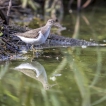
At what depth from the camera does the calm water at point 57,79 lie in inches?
199

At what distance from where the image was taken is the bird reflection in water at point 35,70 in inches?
230

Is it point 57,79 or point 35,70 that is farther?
point 35,70

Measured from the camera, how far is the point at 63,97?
515 cm

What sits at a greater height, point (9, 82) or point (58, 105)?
point (9, 82)

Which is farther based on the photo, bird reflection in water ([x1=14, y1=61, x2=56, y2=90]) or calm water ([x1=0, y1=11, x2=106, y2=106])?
bird reflection in water ([x1=14, y1=61, x2=56, y2=90])

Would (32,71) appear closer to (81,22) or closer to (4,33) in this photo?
(4,33)

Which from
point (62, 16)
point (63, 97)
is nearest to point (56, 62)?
point (63, 97)

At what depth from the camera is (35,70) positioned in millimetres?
6371

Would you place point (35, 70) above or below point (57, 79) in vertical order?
above

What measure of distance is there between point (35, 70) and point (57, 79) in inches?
25.0

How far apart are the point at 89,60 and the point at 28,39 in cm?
111

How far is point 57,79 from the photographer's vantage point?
5844 millimetres

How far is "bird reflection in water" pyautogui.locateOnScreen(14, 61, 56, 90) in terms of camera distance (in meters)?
5.85

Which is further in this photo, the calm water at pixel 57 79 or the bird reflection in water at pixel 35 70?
the bird reflection in water at pixel 35 70
